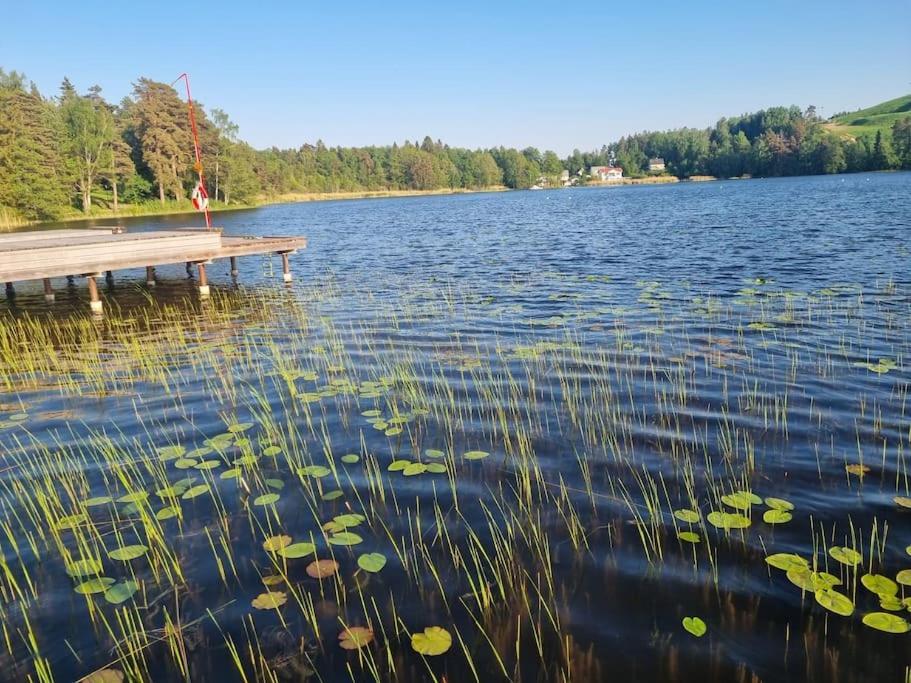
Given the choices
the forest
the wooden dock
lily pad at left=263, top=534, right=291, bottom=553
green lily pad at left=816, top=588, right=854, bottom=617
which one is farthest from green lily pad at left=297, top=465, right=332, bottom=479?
the forest

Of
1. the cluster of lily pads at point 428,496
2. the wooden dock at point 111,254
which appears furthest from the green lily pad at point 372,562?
the wooden dock at point 111,254

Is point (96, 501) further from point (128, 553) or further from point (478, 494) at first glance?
point (478, 494)

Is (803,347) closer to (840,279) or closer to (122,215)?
(840,279)

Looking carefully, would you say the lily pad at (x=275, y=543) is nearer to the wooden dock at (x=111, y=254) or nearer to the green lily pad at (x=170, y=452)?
the green lily pad at (x=170, y=452)

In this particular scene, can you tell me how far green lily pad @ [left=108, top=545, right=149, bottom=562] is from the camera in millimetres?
5152

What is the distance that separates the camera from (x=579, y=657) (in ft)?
13.3

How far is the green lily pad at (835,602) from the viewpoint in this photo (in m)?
4.16

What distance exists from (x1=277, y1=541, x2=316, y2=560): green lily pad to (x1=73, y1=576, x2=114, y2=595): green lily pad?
4.48 feet

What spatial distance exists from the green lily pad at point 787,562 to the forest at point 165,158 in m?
69.4

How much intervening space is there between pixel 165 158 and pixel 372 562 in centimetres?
9183

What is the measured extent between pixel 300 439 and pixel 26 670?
388cm

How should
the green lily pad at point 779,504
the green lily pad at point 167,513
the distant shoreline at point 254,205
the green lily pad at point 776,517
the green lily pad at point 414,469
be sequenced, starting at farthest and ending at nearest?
the distant shoreline at point 254,205 < the green lily pad at point 414,469 < the green lily pad at point 167,513 < the green lily pad at point 779,504 < the green lily pad at point 776,517

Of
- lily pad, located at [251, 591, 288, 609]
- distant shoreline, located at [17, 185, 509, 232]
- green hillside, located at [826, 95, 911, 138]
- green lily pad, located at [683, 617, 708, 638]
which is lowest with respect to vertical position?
green lily pad, located at [683, 617, 708, 638]

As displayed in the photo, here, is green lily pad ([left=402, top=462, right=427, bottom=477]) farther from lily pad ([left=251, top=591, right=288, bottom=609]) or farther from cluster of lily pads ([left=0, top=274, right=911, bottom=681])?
lily pad ([left=251, top=591, right=288, bottom=609])
